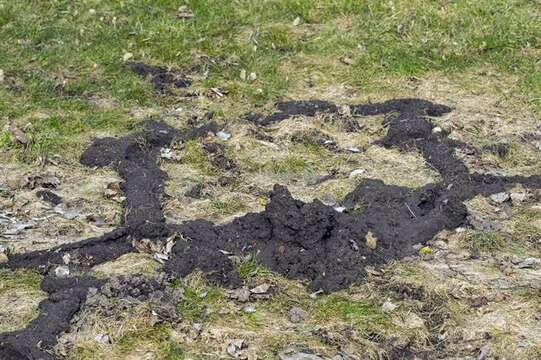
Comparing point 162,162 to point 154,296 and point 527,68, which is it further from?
point 527,68

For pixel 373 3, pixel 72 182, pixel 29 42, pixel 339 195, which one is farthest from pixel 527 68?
pixel 29 42

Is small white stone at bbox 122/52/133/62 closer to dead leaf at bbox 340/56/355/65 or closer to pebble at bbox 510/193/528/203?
dead leaf at bbox 340/56/355/65

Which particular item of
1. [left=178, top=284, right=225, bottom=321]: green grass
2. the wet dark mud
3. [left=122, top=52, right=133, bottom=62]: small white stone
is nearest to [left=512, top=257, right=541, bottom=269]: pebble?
[left=178, top=284, right=225, bottom=321]: green grass

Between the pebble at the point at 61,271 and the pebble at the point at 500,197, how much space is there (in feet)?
11.6

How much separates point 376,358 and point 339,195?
2.25 metres

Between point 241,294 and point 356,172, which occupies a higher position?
point 241,294

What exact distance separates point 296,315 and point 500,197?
2.46 metres

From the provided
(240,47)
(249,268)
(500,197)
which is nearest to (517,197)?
(500,197)

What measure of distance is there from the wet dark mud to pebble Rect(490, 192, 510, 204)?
3.79 metres

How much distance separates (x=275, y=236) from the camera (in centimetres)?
626

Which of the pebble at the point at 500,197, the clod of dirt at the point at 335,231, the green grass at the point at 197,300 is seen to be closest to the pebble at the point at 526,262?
the clod of dirt at the point at 335,231

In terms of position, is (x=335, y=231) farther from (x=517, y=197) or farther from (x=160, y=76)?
(x=160, y=76)

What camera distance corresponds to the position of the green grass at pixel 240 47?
905cm

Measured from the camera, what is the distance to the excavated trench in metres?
5.67
